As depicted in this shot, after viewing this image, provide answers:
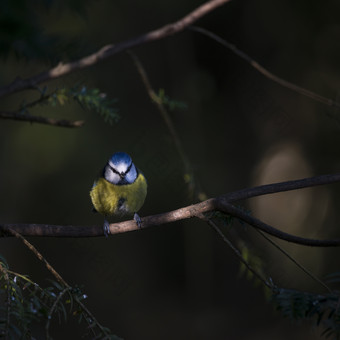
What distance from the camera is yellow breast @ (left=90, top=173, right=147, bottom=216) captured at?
2523 millimetres

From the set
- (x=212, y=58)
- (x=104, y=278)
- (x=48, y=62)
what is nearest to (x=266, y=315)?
(x=104, y=278)

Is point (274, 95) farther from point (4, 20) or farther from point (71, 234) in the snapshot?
point (71, 234)

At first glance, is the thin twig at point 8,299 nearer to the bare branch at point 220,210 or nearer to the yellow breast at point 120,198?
the bare branch at point 220,210

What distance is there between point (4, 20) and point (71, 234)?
42.9 inches

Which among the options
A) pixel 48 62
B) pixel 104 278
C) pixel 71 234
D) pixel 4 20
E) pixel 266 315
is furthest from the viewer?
pixel 104 278

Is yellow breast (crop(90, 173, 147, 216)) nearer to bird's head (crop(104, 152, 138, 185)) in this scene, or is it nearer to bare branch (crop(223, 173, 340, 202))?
bird's head (crop(104, 152, 138, 185))

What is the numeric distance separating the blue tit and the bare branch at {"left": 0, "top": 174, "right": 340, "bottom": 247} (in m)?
1.04

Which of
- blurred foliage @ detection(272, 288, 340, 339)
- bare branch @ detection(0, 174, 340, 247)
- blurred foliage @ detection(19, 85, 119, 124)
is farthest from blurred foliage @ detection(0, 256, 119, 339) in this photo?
blurred foliage @ detection(19, 85, 119, 124)

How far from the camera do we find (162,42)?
15.0ft

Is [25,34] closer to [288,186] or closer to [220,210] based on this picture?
[220,210]

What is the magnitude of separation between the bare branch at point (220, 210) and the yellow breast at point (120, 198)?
104cm

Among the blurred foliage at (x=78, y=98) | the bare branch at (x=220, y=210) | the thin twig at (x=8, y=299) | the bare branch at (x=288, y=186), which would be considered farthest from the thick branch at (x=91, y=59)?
the bare branch at (x=288, y=186)

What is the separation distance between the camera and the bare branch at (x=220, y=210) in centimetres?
118

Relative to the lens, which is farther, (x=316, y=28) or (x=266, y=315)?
(x=266, y=315)
